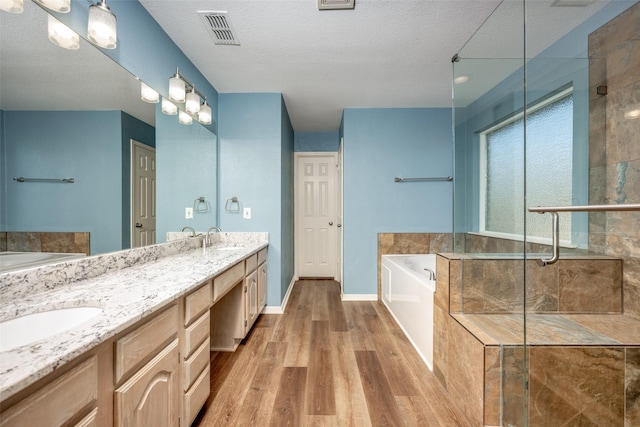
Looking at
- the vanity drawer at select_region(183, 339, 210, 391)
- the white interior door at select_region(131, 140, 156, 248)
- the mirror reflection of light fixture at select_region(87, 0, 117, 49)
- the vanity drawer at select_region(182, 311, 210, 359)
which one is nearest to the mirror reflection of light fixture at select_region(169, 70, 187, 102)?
the white interior door at select_region(131, 140, 156, 248)

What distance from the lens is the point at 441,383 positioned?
1817 millimetres

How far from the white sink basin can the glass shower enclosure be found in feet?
5.56

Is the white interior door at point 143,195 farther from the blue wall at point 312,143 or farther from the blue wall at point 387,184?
the blue wall at point 312,143

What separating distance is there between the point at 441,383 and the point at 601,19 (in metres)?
2.30

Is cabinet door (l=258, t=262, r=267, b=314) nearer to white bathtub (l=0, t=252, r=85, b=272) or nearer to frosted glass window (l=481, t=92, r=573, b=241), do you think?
white bathtub (l=0, t=252, r=85, b=272)

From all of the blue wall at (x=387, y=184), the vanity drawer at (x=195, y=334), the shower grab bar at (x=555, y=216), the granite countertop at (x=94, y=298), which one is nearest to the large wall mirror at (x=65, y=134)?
the granite countertop at (x=94, y=298)

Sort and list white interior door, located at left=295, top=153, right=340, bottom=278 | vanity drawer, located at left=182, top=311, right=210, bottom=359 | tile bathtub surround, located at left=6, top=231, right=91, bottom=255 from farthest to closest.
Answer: white interior door, located at left=295, top=153, right=340, bottom=278 < vanity drawer, located at left=182, top=311, right=210, bottom=359 < tile bathtub surround, located at left=6, top=231, right=91, bottom=255

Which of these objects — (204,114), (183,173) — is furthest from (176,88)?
(183,173)

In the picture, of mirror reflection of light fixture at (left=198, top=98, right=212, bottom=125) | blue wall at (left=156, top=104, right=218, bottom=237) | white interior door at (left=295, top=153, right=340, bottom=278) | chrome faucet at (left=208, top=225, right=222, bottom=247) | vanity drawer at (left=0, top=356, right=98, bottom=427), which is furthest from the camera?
white interior door at (left=295, top=153, right=340, bottom=278)

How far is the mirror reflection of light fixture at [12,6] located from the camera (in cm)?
100

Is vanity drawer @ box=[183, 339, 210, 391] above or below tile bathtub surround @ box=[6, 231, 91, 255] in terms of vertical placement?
below

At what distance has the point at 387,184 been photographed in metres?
3.59

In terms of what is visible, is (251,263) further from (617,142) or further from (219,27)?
(617,142)

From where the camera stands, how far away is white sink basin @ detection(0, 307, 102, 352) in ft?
2.81
